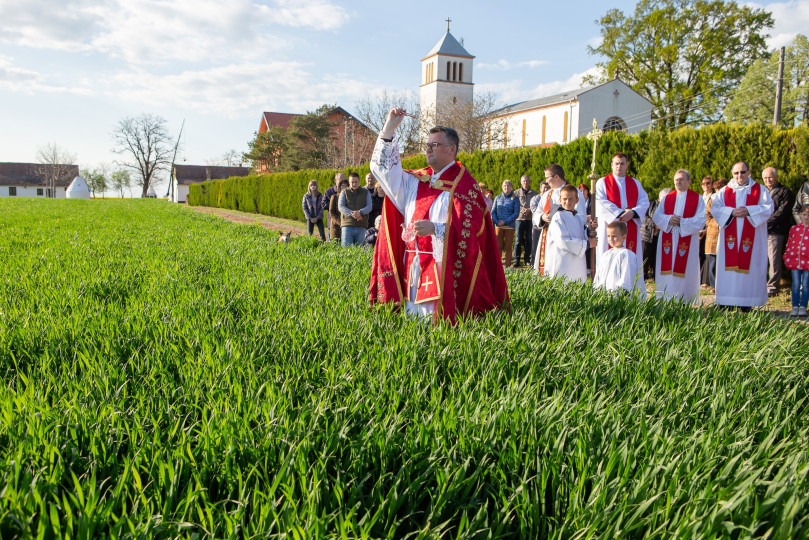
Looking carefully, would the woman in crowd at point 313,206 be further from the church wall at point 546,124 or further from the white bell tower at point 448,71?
the white bell tower at point 448,71

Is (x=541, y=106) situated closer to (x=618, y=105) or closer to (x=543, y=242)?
(x=618, y=105)

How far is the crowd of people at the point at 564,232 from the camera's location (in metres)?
4.49

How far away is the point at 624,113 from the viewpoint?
52.7m

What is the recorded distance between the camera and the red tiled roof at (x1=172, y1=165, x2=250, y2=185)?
90800mm

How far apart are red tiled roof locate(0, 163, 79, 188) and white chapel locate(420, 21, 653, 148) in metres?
69.9

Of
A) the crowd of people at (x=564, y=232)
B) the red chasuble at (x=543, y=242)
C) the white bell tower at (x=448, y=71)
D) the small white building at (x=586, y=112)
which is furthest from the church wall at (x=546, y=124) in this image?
the red chasuble at (x=543, y=242)

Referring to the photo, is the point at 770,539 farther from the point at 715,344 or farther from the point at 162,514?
the point at 715,344

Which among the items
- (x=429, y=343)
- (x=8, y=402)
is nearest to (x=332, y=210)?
(x=429, y=343)

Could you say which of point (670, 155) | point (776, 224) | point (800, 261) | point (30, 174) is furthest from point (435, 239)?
point (30, 174)

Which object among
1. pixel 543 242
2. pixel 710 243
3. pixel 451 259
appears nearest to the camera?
pixel 451 259

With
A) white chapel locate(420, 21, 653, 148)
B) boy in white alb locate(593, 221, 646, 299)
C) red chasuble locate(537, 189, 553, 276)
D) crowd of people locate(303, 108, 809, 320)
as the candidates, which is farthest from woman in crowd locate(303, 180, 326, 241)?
white chapel locate(420, 21, 653, 148)

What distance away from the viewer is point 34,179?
109 meters

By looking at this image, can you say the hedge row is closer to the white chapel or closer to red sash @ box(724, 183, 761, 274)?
red sash @ box(724, 183, 761, 274)

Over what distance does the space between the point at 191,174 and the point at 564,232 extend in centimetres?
9369
